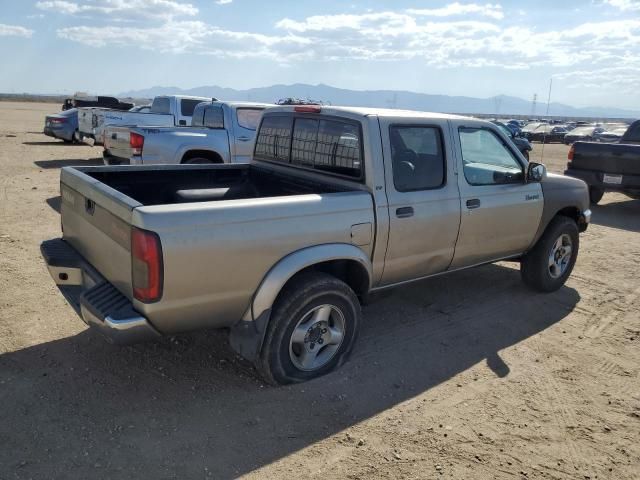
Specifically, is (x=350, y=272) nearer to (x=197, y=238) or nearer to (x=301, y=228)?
(x=301, y=228)

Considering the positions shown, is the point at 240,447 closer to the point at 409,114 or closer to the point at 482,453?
the point at 482,453

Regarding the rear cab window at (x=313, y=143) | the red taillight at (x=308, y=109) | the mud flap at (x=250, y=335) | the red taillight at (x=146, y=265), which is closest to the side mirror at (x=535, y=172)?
the rear cab window at (x=313, y=143)

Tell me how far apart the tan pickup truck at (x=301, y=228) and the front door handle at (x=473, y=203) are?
2 cm

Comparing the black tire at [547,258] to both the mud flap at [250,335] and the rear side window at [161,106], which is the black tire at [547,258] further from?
the rear side window at [161,106]

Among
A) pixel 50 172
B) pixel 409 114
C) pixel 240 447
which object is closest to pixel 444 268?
pixel 409 114

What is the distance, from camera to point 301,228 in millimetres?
3348

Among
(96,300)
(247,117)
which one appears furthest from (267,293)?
(247,117)

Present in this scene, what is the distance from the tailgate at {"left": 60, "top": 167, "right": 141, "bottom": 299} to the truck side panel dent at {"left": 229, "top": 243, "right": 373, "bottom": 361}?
73cm

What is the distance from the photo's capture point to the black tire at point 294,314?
3443mm

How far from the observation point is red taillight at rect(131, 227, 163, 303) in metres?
2.81

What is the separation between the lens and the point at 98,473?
2.76 metres

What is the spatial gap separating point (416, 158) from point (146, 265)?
7.51ft

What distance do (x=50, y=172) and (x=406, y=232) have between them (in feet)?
36.2

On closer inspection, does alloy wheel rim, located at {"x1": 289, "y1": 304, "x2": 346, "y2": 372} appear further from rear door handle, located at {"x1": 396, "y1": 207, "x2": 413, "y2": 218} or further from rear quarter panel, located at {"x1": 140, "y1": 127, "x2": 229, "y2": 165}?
rear quarter panel, located at {"x1": 140, "y1": 127, "x2": 229, "y2": 165}
